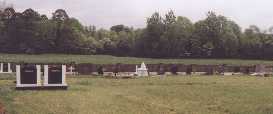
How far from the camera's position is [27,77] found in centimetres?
3247

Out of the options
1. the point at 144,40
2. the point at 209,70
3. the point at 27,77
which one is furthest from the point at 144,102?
the point at 144,40

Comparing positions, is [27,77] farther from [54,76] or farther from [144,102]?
[144,102]

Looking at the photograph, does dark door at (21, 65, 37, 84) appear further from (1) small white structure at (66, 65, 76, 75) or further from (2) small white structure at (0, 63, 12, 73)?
(2) small white structure at (0, 63, 12, 73)

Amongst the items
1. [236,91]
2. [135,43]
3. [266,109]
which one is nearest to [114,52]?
[135,43]

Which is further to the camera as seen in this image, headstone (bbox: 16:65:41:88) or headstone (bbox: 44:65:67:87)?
headstone (bbox: 44:65:67:87)

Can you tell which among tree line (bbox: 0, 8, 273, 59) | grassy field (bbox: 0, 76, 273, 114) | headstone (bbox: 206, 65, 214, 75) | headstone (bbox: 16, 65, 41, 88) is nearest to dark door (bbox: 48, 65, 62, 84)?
headstone (bbox: 16, 65, 41, 88)

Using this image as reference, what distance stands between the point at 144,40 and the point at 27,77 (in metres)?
92.3

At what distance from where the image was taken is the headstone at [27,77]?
32.0 m

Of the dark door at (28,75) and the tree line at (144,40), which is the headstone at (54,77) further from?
the tree line at (144,40)

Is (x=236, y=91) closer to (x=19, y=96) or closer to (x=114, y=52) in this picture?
(x=19, y=96)

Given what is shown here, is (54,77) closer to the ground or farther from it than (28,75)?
closer to the ground

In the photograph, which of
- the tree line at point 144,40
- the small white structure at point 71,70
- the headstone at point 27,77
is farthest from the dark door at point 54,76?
the tree line at point 144,40

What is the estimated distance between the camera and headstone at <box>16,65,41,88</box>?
3198 cm

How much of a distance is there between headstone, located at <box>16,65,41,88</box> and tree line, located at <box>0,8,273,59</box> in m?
80.0
